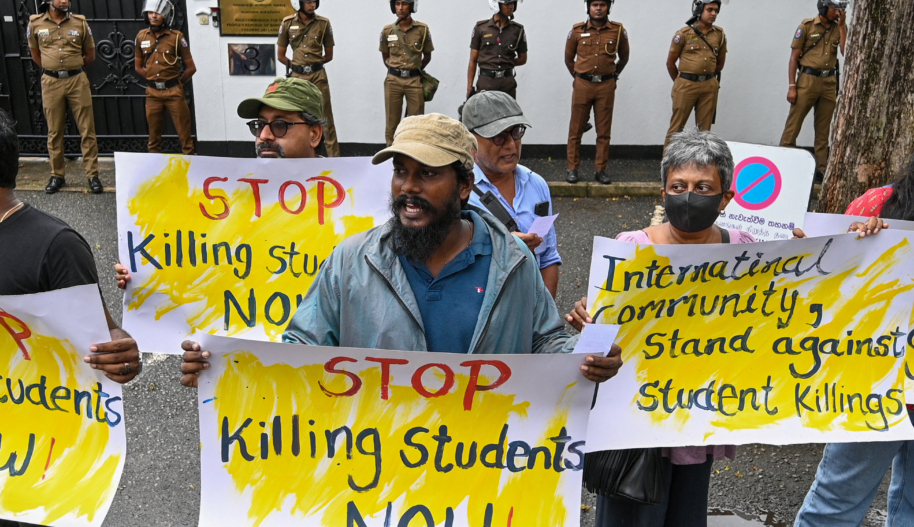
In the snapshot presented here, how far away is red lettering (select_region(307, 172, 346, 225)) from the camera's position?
366cm

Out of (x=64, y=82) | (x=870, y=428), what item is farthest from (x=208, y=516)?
(x=64, y=82)

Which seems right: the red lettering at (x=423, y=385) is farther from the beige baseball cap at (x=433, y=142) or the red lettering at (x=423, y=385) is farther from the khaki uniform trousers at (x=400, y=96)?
the khaki uniform trousers at (x=400, y=96)

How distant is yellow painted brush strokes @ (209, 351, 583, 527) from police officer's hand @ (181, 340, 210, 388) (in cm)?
7

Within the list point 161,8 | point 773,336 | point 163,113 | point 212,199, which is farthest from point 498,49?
point 773,336

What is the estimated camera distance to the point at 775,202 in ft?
14.6

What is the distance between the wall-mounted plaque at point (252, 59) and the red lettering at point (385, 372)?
9377 millimetres

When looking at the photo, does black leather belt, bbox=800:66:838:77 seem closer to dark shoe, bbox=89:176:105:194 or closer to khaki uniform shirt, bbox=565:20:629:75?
khaki uniform shirt, bbox=565:20:629:75

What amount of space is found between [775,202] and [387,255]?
2.83 meters

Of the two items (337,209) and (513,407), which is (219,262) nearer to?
(337,209)

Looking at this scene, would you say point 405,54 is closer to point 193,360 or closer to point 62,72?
point 62,72

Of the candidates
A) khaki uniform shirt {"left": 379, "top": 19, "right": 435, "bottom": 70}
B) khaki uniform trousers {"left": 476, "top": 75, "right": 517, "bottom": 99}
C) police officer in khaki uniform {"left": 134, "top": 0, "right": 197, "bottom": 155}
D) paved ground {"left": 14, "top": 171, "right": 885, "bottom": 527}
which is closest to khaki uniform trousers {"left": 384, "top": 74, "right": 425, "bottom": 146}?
khaki uniform shirt {"left": 379, "top": 19, "right": 435, "bottom": 70}

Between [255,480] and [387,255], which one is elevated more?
[387,255]

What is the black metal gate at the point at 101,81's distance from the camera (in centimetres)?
1093

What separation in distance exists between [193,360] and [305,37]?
870 cm
